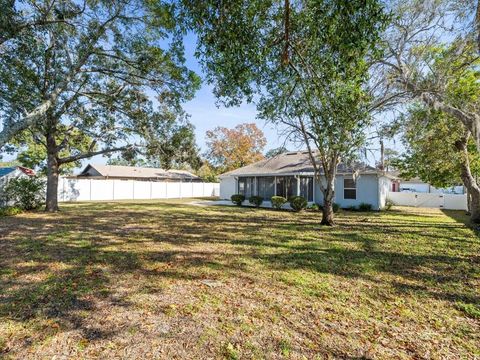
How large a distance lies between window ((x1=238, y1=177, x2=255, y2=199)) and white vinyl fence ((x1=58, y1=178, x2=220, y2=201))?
12.8 meters

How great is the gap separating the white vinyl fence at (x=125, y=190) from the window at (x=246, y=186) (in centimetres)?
1281

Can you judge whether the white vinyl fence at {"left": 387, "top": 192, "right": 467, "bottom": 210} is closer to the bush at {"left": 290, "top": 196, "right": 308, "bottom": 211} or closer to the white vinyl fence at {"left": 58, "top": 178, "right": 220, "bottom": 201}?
the bush at {"left": 290, "top": 196, "right": 308, "bottom": 211}

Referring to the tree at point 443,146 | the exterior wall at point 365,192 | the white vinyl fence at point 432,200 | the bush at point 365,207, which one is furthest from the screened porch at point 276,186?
the white vinyl fence at point 432,200

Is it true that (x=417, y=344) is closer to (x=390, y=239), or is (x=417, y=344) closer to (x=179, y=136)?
(x=390, y=239)

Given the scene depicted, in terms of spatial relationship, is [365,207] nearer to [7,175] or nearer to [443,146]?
[443,146]

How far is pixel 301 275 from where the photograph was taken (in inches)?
210

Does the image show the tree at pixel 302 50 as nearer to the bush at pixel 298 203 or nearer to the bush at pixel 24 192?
the bush at pixel 298 203

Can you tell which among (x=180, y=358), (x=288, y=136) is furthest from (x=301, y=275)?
(x=288, y=136)

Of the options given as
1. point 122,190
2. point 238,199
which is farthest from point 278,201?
point 122,190

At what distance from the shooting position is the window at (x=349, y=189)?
62.7 ft

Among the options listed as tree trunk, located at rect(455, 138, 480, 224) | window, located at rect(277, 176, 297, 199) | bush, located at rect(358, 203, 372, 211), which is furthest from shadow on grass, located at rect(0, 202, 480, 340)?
window, located at rect(277, 176, 297, 199)

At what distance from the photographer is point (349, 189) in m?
19.3

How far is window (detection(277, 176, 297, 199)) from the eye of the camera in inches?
802

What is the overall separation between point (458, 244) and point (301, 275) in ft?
20.3
